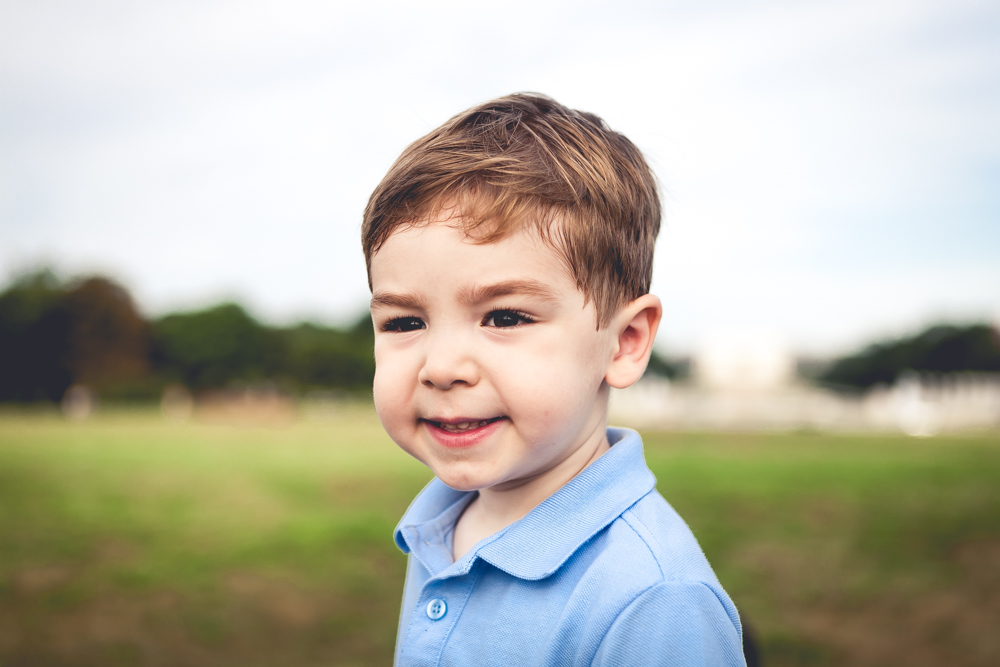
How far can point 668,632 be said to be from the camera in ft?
3.53

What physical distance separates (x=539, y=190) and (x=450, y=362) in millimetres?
327

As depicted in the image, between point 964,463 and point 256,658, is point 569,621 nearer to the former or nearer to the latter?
point 256,658

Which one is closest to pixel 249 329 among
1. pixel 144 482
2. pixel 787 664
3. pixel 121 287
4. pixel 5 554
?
pixel 121 287

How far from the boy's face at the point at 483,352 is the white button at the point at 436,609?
0.22 m

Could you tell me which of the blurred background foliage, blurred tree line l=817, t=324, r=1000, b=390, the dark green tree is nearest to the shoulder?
the blurred background foliage

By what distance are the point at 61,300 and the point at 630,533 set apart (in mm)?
41165

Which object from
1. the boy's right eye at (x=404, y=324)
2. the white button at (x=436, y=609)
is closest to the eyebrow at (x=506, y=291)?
the boy's right eye at (x=404, y=324)

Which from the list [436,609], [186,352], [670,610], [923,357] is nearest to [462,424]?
[436,609]

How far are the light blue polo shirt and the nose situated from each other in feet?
0.99

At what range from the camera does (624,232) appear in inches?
52.9

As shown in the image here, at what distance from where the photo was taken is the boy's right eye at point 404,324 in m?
1.30

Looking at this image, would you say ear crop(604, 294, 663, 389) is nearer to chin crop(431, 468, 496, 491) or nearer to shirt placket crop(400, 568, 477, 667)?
chin crop(431, 468, 496, 491)

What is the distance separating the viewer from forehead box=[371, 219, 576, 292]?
1.19m

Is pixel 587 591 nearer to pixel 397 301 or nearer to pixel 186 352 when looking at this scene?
pixel 397 301
